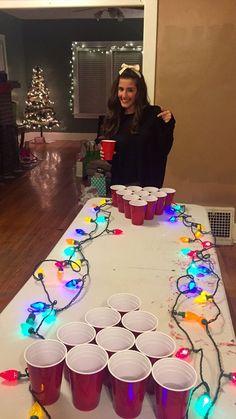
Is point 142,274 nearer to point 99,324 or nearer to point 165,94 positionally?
point 99,324

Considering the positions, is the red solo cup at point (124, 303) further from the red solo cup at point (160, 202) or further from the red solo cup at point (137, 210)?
the red solo cup at point (160, 202)

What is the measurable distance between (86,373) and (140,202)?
40.2 inches

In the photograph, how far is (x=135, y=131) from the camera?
2.18 metres

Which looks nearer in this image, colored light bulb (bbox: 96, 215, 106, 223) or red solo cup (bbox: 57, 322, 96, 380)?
red solo cup (bbox: 57, 322, 96, 380)

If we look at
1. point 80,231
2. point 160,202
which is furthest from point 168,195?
point 80,231

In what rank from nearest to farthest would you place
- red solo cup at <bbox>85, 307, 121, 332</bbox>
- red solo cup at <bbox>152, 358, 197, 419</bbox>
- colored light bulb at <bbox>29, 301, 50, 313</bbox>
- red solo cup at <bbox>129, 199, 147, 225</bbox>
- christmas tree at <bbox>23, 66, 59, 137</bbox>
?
1. red solo cup at <bbox>152, 358, 197, 419</bbox>
2. red solo cup at <bbox>85, 307, 121, 332</bbox>
3. colored light bulb at <bbox>29, 301, 50, 313</bbox>
4. red solo cup at <bbox>129, 199, 147, 225</bbox>
5. christmas tree at <bbox>23, 66, 59, 137</bbox>

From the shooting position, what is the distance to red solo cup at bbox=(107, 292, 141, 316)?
1028 millimetres

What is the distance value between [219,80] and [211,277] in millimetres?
2230

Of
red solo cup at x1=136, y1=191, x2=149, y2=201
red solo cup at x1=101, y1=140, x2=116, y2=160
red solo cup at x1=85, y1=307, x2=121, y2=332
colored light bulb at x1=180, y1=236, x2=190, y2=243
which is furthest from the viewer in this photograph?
red solo cup at x1=101, y1=140, x2=116, y2=160

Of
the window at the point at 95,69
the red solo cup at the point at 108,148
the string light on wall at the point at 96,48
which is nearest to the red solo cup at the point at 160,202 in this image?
the red solo cup at the point at 108,148

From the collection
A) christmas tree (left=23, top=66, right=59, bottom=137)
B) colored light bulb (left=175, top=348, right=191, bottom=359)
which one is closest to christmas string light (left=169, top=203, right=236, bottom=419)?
colored light bulb (left=175, top=348, right=191, bottom=359)

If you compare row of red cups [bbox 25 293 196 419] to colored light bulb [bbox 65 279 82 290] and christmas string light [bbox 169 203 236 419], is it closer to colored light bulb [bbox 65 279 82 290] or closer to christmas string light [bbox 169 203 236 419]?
christmas string light [bbox 169 203 236 419]

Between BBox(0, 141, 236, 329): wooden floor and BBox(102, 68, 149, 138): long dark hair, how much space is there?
127 centimetres

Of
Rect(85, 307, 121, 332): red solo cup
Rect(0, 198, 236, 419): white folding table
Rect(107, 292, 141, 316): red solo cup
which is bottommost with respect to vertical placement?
Rect(0, 198, 236, 419): white folding table
